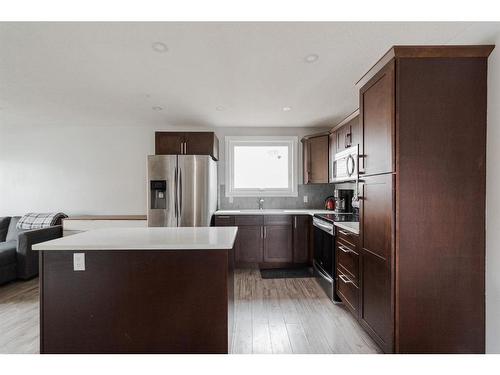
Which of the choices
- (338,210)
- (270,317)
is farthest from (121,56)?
(338,210)

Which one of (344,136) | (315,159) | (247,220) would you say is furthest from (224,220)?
(344,136)

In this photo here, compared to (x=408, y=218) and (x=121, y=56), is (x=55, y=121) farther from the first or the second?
(x=408, y=218)

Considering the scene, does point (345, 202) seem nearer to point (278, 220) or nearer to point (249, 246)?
point (278, 220)

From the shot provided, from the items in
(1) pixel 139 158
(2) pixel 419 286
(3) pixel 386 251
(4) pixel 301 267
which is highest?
(1) pixel 139 158

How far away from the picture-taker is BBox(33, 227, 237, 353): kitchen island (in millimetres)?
1486

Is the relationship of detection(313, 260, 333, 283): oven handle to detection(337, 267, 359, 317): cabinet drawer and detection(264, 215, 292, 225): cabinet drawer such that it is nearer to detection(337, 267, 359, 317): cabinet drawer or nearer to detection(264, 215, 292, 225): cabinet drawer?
detection(337, 267, 359, 317): cabinet drawer

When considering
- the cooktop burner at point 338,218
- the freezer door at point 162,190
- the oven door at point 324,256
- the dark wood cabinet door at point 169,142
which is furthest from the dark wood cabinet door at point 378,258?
the dark wood cabinet door at point 169,142

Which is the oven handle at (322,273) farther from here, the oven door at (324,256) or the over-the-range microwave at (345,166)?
the over-the-range microwave at (345,166)

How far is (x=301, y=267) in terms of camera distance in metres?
3.70

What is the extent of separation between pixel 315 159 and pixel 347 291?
2.20 meters

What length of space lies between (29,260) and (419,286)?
439 cm

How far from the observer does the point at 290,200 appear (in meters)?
4.25

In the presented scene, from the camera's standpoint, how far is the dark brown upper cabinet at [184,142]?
3668 millimetres

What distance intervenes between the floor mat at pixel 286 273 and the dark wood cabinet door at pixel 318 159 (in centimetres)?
141
